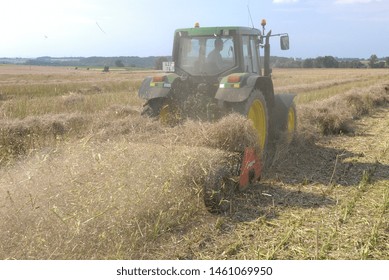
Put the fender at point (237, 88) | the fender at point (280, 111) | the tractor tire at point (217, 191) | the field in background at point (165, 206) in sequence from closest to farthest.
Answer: the field in background at point (165, 206)
the tractor tire at point (217, 191)
the fender at point (237, 88)
the fender at point (280, 111)

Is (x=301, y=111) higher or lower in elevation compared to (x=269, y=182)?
higher

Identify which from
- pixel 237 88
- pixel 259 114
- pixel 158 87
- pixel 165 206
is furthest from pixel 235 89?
pixel 165 206

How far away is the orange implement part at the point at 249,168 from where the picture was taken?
447cm

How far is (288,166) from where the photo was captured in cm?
603

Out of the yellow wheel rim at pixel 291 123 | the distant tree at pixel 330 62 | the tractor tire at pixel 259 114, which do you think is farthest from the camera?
the distant tree at pixel 330 62

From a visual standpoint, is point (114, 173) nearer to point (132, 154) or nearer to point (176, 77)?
point (132, 154)

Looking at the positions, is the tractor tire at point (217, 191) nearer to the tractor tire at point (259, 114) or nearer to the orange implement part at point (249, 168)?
the orange implement part at point (249, 168)

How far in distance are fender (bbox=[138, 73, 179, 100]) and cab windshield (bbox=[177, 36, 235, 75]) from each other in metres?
0.34

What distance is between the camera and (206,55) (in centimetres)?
599

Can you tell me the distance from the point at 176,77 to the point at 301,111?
4123mm

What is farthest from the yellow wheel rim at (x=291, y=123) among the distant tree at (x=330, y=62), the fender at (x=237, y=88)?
the distant tree at (x=330, y=62)

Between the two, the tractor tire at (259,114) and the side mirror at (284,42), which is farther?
the side mirror at (284,42)

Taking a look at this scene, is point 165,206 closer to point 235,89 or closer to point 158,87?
point 235,89

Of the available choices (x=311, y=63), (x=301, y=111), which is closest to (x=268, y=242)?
(x=301, y=111)
